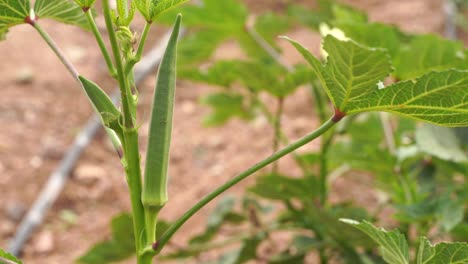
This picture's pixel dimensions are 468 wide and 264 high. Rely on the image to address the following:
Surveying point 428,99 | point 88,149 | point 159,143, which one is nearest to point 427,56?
point 428,99

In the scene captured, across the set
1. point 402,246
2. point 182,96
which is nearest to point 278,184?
point 402,246

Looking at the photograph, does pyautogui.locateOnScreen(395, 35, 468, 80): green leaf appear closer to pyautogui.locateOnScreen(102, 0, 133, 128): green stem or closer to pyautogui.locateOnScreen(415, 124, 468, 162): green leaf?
pyautogui.locateOnScreen(415, 124, 468, 162): green leaf

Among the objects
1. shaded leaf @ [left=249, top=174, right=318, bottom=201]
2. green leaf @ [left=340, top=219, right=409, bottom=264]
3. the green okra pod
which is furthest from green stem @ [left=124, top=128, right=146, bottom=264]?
shaded leaf @ [left=249, top=174, right=318, bottom=201]

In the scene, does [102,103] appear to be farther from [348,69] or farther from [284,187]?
[284,187]

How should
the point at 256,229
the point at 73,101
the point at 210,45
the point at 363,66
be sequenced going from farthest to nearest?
the point at 73,101
the point at 210,45
the point at 256,229
the point at 363,66

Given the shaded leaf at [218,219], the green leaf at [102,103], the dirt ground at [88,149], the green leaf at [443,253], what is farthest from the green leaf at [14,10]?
the dirt ground at [88,149]

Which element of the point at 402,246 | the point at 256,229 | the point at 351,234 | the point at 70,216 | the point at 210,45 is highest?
the point at 402,246

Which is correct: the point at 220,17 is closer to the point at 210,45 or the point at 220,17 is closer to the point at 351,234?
the point at 210,45

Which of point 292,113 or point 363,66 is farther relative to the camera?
point 292,113
